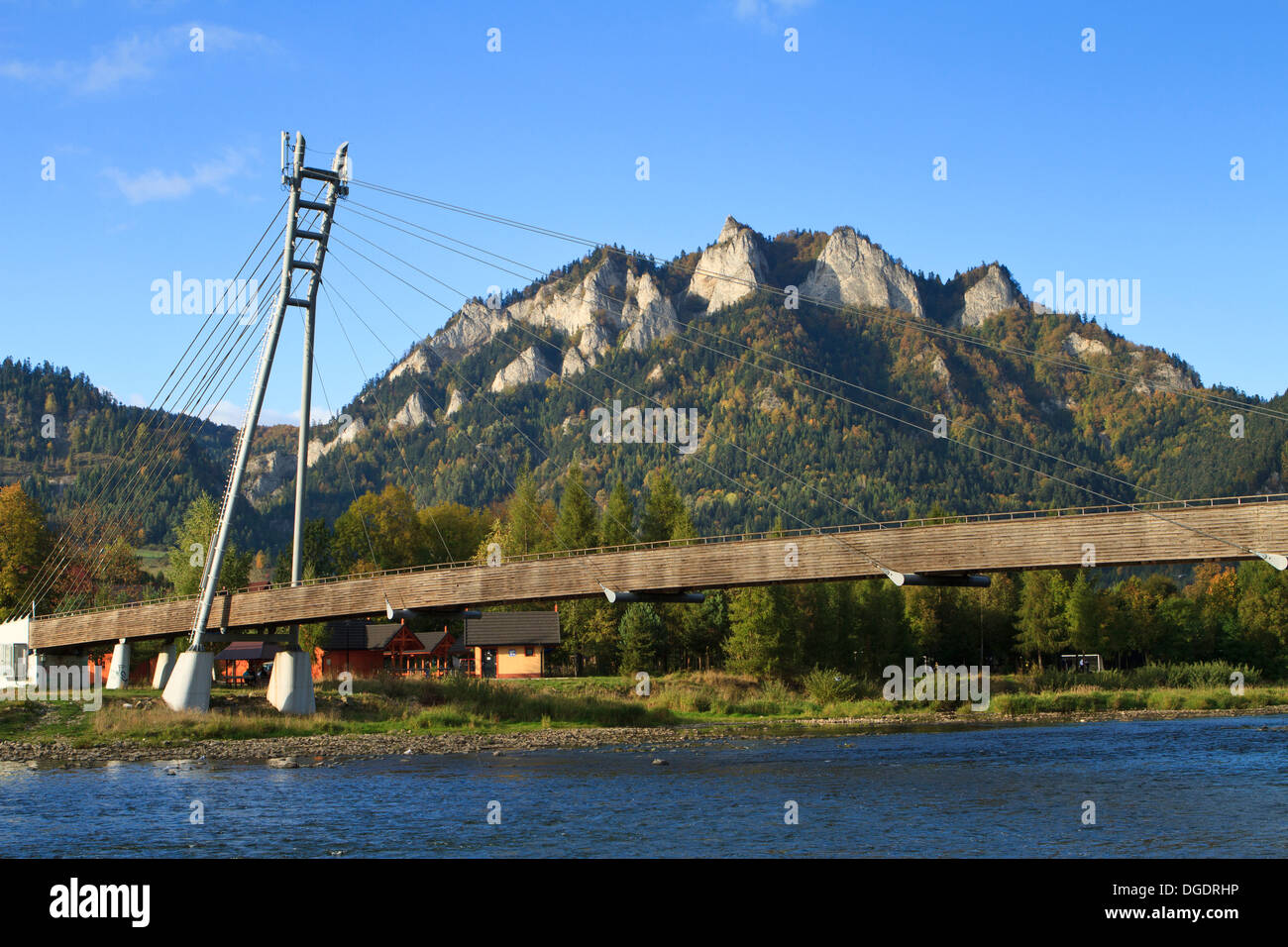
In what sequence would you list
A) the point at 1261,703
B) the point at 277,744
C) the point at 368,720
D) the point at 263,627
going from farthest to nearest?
the point at 1261,703
the point at 263,627
the point at 368,720
the point at 277,744

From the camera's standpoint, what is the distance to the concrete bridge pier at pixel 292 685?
183ft

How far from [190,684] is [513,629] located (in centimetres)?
3430

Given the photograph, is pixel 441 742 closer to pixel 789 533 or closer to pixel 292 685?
pixel 292 685

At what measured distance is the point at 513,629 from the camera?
8669cm

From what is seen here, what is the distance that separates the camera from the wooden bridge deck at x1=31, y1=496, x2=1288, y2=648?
39.2 meters

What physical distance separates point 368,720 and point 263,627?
1038cm

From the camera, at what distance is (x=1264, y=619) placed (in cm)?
9781

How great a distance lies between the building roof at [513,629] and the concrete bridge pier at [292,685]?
93.9 ft

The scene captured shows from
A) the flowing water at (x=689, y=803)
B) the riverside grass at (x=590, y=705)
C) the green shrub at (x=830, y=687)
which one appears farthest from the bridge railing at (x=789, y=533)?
the green shrub at (x=830, y=687)

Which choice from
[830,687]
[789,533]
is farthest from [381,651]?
[789,533]

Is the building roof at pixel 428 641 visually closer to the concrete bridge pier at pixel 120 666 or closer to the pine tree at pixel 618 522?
the pine tree at pixel 618 522

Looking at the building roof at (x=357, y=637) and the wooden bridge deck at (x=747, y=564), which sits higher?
the wooden bridge deck at (x=747, y=564)
